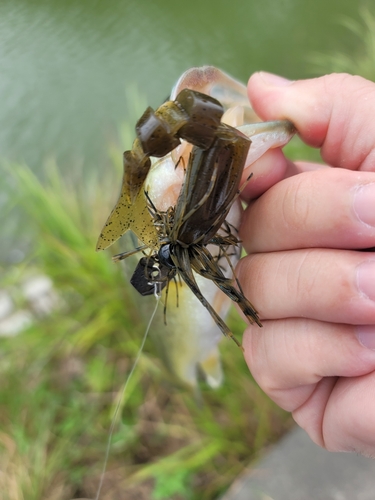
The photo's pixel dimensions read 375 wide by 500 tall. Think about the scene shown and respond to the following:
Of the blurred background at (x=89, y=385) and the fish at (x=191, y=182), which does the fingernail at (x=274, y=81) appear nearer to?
the fish at (x=191, y=182)

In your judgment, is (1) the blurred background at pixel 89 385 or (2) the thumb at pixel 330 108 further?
(1) the blurred background at pixel 89 385

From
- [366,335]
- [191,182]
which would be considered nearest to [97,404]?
[366,335]

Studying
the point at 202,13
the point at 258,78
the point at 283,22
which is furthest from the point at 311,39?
the point at 258,78

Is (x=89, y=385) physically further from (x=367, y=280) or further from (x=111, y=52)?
(x=111, y=52)

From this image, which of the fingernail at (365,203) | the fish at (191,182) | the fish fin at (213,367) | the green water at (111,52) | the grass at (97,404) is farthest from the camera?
the green water at (111,52)

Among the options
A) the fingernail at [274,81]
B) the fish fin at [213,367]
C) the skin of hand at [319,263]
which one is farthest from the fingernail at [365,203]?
the fish fin at [213,367]

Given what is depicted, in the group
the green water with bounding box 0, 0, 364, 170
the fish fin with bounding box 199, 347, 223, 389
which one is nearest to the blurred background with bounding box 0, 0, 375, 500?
the fish fin with bounding box 199, 347, 223, 389
